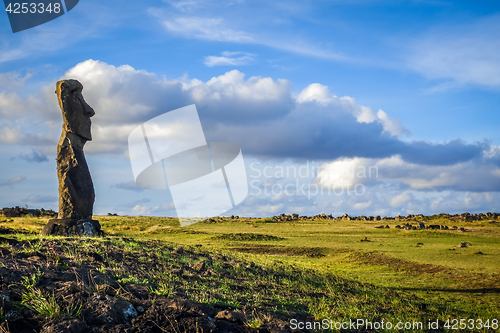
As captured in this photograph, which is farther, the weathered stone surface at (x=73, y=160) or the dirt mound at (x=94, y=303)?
the weathered stone surface at (x=73, y=160)

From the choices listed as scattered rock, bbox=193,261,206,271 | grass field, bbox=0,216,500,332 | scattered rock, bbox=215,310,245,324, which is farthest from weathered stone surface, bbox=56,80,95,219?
scattered rock, bbox=215,310,245,324

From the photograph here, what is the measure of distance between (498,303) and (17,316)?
500 inches

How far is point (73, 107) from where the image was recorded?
17.2m

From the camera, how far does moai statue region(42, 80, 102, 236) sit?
656 inches

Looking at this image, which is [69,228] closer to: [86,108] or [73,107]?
[73,107]

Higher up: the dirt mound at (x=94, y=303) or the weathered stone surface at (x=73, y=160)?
the weathered stone surface at (x=73, y=160)

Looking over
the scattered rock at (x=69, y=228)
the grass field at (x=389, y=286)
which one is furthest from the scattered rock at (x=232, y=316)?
the scattered rock at (x=69, y=228)

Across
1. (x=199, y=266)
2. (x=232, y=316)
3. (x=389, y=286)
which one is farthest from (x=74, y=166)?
(x=389, y=286)

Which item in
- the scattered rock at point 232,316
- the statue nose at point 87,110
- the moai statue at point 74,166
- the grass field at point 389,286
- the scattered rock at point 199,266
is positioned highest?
the statue nose at point 87,110

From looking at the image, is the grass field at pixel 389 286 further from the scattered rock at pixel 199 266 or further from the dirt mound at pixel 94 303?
the scattered rock at pixel 199 266

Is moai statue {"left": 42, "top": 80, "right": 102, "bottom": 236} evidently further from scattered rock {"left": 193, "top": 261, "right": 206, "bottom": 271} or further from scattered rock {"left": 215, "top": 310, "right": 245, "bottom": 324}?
scattered rock {"left": 215, "top": 310, "right": 245, "bottom": 324}

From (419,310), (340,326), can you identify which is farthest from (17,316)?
(419,310)

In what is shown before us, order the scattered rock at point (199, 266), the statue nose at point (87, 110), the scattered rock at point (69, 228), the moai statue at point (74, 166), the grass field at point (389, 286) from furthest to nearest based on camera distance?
the statue nose at point (87, 110) < the moai statue at point (74, 166) < the scattered rock at point (69, 228) < the scattered rock at point (199, 266) < the grass field at point (389, 286)

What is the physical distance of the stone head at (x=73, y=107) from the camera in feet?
55.7
